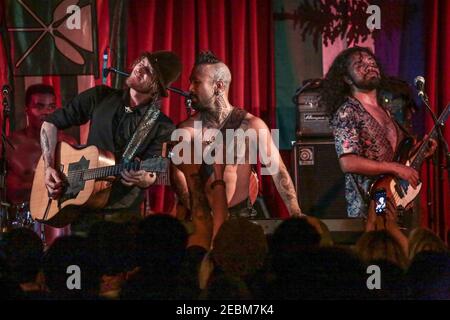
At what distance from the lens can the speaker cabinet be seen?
4.95m

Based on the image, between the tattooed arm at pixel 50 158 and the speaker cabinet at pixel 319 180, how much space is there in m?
1.57

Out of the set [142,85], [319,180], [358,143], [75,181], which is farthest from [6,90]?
[358,143]

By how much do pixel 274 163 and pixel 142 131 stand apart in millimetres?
902

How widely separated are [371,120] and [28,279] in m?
2.36

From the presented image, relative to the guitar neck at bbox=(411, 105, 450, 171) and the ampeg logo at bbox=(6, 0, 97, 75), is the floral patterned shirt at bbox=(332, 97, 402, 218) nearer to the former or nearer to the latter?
the guitar neck at bbox=(411, 105, 450, 171)

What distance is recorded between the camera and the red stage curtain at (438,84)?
16.9 feet

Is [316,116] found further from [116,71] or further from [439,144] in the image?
[116,71]

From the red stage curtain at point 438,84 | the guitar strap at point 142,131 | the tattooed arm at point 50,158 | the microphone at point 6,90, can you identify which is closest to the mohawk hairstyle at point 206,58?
the guitar strap at point 142,131

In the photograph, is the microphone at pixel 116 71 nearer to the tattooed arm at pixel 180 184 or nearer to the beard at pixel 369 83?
the tattooed arm at pixel 180 184

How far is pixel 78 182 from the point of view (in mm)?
5148

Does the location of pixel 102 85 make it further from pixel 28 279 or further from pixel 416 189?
pixel 416 189
